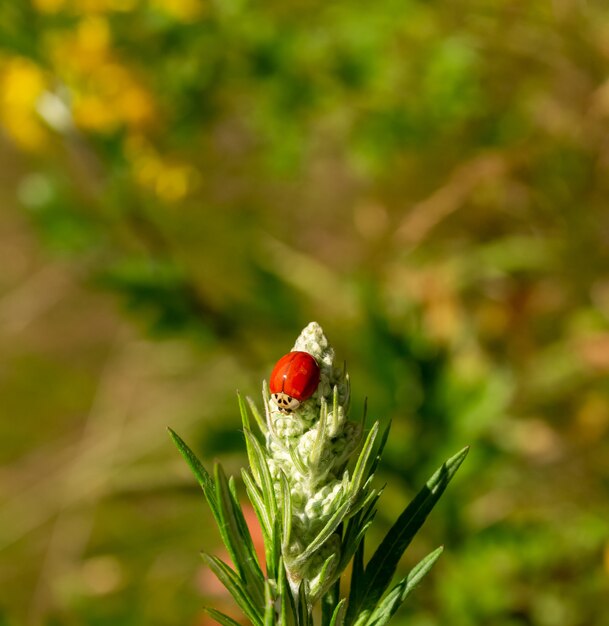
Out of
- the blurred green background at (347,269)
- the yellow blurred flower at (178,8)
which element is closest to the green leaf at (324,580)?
the blurred green background at (347,269)

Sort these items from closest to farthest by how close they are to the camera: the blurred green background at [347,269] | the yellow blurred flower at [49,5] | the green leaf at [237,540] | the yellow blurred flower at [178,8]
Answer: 1. the green leaf at [237,540]
2. the blurred green background at [347,269]
3. the yellow blurred flower at [49,5]
4. the yellow blurred flower at [178,8]

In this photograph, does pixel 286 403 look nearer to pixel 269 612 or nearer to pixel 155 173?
pixel 269 612

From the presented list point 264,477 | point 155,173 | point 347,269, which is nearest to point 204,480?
point 264,477

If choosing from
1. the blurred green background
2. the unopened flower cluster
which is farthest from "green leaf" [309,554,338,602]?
the blurred green background

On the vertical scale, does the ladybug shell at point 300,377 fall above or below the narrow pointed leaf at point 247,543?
above

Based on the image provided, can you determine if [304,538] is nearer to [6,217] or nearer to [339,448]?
[339,448]

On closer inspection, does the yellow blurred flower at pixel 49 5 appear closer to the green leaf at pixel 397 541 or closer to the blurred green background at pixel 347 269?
the blurred green background at pixel 347 269

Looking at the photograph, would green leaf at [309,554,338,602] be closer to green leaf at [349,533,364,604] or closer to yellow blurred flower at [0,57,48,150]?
green leaf at [349,533,364,604]
